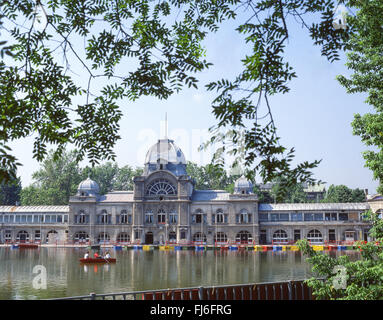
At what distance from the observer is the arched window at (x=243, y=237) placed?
59.7 metres

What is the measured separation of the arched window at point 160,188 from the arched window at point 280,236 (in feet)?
57.3

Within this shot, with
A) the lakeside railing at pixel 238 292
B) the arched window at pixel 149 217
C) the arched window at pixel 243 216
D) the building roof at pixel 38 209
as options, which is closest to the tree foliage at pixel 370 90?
the lakeside railing at pixel 238 292

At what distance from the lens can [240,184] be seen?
62.2m

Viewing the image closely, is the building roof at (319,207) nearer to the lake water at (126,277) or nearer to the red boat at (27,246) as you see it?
the lake water at (126,277)

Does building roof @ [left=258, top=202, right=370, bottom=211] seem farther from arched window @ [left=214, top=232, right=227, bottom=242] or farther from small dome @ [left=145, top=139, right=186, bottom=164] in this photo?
small dome @ [left=145, top=139, right=186, bottom=164]

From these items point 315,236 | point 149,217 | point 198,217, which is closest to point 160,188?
point 149,217

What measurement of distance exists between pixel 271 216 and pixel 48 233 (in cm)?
3814

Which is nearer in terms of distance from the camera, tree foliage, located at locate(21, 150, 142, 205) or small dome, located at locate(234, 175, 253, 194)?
small dome, located at locate(234, 175, 253, 194)

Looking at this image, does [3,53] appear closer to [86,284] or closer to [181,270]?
[86,284]

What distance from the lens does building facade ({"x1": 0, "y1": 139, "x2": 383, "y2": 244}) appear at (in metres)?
59.5

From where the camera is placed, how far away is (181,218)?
60.5m

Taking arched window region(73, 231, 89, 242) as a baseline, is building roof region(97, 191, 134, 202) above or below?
above

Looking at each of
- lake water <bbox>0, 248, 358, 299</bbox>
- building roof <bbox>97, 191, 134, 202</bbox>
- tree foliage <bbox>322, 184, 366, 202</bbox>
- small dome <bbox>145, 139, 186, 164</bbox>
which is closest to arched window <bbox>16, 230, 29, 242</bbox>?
building roof <bbox>97, 191, 134, 202</bbox>
